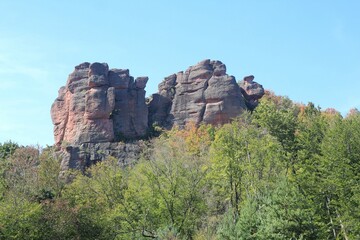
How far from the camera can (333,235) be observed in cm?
2780

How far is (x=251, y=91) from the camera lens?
69.6 meters

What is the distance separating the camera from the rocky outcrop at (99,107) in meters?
60.3

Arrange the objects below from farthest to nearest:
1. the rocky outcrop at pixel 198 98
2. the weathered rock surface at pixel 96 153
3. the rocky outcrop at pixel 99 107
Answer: the rocky outcrop at pixel 198 98
the rocky outcrop at pixel 99 107
the weathered rock surface at pixel 96 153

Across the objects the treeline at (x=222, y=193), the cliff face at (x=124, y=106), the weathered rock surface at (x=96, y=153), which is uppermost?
the cliff face at (x=124, y=106)

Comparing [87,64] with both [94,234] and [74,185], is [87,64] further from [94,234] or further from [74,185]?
[94,234]

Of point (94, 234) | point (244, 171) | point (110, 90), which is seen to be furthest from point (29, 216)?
point (110, 90)

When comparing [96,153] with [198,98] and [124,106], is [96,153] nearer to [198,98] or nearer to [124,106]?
[124,106]

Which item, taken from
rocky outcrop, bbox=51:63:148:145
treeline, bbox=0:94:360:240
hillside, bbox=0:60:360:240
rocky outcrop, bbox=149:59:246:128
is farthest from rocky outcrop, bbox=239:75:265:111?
treeline, bbox=0:94:360:240

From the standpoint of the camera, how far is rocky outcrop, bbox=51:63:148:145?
60.3m

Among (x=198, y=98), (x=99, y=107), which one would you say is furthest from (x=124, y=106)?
(x=198, y=98)

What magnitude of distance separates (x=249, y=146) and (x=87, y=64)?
3768cm

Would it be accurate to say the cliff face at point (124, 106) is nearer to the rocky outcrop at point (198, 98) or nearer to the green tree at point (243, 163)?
the rocky outcrop at point (198, 98)

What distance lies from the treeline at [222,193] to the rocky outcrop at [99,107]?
2224 centimetres

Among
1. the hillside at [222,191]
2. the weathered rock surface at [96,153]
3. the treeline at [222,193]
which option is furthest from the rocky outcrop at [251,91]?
the treeline at [222,193]
